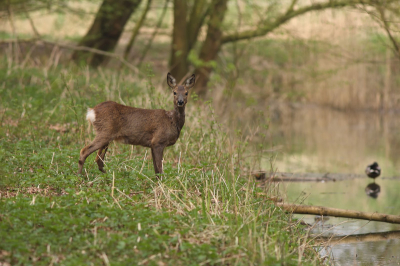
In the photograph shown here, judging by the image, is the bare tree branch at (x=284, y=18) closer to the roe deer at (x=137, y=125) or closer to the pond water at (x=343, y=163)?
the pond water at (x=343, y=163)

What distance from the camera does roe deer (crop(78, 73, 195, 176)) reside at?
6.18 metres

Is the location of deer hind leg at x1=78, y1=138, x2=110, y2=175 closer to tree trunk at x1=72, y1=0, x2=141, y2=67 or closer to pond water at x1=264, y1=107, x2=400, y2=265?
pond water at x1=264, y1=107, x2=400, y2=265

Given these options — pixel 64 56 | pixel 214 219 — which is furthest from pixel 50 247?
pixel 64 56

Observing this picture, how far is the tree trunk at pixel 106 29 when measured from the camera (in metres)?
16.5

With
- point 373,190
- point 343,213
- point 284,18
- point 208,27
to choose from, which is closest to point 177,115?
point 343,213

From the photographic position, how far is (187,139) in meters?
8.29

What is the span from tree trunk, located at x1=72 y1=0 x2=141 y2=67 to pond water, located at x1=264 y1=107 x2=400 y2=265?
19.3ft

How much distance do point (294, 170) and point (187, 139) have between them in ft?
10.4

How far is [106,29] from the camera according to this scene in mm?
16938

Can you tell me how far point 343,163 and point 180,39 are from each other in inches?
250

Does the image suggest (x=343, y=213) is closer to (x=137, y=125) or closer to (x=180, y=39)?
(x=137, y=125)

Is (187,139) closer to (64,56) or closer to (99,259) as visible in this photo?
(99,259)

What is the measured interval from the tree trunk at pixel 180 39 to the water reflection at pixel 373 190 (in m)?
7.44

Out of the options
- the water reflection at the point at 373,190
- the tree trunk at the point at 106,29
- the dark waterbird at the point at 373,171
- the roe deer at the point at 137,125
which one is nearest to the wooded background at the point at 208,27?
the tree trunk at the point at 106,29
